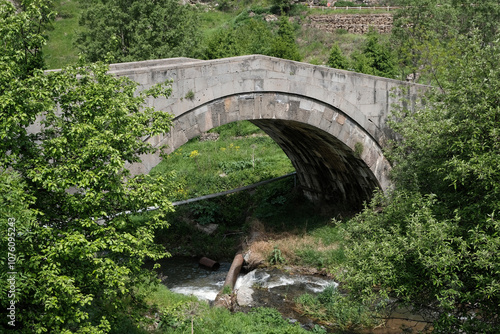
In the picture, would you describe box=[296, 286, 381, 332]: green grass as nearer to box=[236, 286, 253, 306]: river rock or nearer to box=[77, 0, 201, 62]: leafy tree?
box=[236, 286, 253, 306]: river rock

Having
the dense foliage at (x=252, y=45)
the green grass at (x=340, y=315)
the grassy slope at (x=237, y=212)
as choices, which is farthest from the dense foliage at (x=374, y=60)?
the green grass at (x=340, y=315)

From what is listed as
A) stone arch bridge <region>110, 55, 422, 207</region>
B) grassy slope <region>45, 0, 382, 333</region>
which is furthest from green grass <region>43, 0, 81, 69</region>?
stone arch bridge <region>110, 55, 422, 207</region>

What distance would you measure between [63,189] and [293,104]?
708 centimetres

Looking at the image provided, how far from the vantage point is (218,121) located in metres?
11.7

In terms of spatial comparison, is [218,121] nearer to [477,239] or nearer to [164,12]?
[477,239]

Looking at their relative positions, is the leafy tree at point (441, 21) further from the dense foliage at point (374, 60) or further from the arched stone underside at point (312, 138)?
the arched stone underside at point (312, 138)

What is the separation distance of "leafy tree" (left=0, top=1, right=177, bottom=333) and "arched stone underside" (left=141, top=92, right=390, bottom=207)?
10.9 feet

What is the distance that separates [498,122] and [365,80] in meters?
5.49

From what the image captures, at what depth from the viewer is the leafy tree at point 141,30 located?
21.7 m

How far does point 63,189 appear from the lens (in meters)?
6.67

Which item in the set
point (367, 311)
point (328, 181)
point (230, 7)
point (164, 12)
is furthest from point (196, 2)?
point (367, 311)

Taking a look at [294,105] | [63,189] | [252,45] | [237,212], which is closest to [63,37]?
[252,45]

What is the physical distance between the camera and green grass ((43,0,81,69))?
32.7m

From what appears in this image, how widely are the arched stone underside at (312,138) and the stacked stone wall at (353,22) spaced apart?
58.4ft
